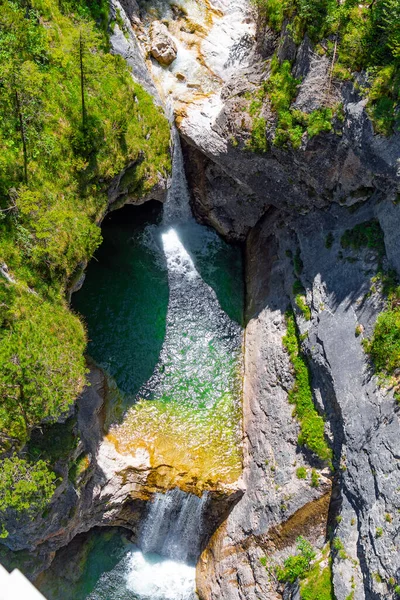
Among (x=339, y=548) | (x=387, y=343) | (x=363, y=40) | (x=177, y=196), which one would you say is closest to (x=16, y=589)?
(x=339, y=548)

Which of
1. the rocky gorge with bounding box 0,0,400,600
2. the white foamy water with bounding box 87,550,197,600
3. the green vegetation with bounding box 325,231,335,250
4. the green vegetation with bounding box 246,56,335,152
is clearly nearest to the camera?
the rocky gorge with bounding box 0,0,400,600

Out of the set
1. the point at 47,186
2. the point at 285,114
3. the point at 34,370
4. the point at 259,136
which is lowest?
the point at 34,370

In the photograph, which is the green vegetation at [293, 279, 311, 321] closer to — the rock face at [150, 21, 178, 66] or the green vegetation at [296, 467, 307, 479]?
the green vegetation at [296, 467, 307, 479]

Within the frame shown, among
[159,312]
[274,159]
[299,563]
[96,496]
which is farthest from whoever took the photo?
[159,312]

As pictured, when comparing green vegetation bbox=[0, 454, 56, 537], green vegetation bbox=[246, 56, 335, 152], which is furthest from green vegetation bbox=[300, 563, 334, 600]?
green vegetation bbox=[246, 56, 335, 152]

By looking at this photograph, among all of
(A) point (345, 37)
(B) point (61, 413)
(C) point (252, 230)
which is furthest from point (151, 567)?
(A) point (345, 37)

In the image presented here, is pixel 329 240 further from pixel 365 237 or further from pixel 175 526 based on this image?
pixel 175 526

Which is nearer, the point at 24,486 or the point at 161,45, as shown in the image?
the point at 24,486

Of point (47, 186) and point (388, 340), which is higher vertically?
point (47, 186)
